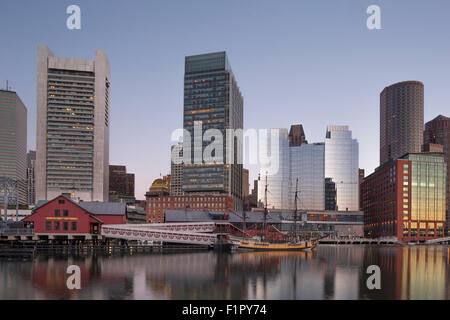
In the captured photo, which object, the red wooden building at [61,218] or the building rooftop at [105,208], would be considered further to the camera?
the building rooftop at [105,208]

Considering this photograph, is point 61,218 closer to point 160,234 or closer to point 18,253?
point 160,234

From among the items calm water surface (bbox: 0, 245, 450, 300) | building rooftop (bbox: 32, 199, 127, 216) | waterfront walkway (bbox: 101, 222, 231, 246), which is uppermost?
building rooftop (bbox: 32, 199, 127, 216)

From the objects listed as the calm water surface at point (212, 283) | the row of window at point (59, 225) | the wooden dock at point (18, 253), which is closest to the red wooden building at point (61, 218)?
the row of window at point (59, 225)

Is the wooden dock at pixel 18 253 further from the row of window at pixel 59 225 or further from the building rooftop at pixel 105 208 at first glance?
the building rooftop at pixel 105 208

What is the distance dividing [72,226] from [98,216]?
1245 cm

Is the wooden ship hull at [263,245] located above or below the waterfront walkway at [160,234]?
below

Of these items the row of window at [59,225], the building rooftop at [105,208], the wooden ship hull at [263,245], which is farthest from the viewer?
the wooden ship hull at [263,245]

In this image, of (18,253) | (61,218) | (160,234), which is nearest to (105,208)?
(61,218)

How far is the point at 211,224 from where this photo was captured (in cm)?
11444

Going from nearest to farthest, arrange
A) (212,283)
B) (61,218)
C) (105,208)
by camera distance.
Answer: (212,283) → (61,218) → (105,208)

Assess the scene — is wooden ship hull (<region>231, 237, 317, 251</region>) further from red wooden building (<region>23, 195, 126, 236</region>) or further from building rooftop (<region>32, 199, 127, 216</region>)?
red wooden building (<region>23, 195, 126, 236</region>)

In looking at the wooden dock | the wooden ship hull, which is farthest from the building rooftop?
the wooden dock
